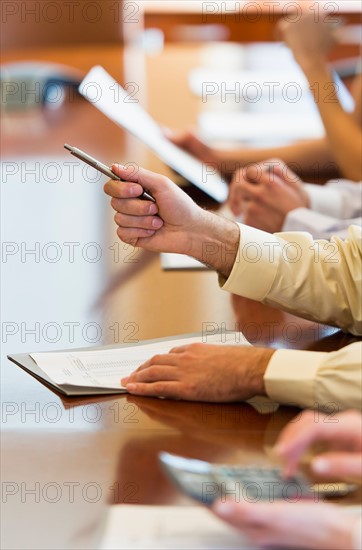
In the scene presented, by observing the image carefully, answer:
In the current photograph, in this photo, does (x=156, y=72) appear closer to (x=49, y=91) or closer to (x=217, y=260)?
(x=49, y=91)

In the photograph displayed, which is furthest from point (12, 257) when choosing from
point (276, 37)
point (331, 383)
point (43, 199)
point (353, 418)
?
point (276, 37)

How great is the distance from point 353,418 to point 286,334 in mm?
512

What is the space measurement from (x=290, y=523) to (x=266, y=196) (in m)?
1.16

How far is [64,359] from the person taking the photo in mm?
1271

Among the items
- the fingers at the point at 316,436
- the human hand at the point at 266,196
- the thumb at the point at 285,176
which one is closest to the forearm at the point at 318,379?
the fingers at the point at 316,436

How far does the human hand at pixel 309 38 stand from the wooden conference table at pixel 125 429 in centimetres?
100

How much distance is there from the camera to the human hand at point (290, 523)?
812 millimetres

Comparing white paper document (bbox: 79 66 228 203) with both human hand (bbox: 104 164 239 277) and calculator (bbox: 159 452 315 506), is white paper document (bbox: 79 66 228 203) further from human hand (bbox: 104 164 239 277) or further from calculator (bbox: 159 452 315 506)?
calculator (bbox: 159 452 315 506)

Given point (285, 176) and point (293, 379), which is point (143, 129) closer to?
point (285, 176)

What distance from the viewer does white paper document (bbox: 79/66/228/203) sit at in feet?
5.55

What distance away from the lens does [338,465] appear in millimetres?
865

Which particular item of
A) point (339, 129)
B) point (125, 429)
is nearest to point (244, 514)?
point (125, 429)

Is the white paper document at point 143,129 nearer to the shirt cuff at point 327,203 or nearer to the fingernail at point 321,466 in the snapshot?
the shirt cuff at point 327,203

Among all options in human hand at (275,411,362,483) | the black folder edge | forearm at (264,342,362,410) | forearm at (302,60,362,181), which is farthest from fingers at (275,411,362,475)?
forearm at (302,60,362,181)
